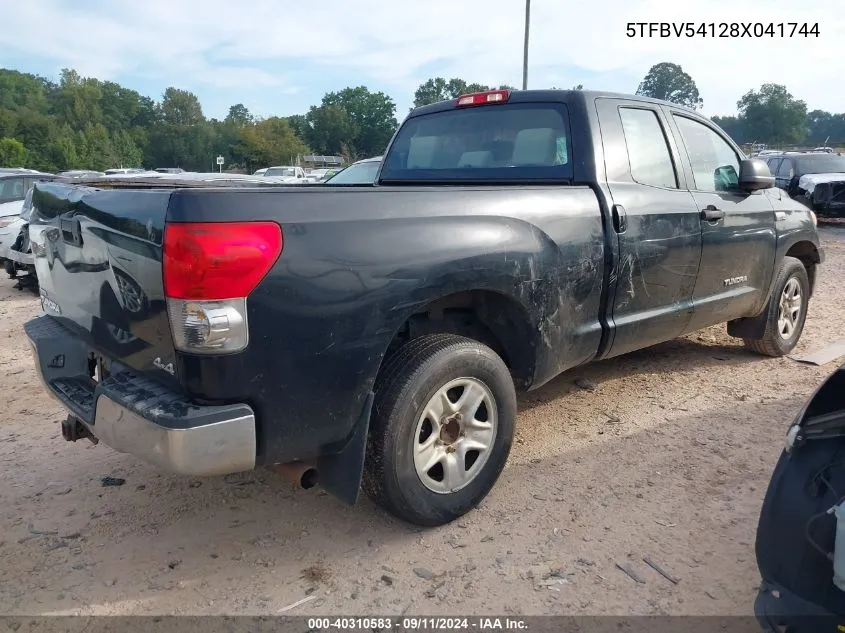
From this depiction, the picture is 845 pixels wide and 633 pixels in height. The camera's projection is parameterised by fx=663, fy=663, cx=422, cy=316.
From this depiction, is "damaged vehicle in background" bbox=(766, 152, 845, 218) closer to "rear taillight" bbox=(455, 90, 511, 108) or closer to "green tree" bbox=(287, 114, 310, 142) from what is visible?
"rear taillight" bbox=(455, 90, 511, 108)

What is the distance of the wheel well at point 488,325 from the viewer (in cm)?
296

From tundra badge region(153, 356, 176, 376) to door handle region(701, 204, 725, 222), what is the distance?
10.6 ft

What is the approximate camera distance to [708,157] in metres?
4.45

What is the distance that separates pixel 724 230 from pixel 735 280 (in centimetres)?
42

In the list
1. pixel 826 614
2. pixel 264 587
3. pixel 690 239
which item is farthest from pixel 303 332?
pixel 690 239

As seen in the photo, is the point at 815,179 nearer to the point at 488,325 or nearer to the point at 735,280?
the point at 735,280

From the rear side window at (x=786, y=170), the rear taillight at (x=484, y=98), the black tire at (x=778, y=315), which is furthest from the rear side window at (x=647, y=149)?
the rear side window at (x=786, y=170)

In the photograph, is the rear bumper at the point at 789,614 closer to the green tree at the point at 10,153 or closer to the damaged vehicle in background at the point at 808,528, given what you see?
the damaged vehicle in background at the point at 808,528

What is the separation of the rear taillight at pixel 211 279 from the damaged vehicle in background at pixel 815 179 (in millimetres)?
15289

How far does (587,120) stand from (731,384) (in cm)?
227

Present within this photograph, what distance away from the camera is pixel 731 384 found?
4676 millimetres

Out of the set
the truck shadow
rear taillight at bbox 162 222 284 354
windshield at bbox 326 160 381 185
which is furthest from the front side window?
windshield at bbox 326 160 381 185

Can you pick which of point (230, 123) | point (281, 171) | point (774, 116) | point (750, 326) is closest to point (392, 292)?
point (750, 326)

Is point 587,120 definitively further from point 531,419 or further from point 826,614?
point 826,614
